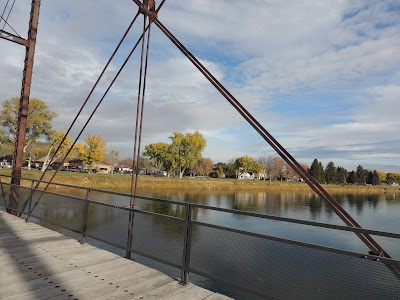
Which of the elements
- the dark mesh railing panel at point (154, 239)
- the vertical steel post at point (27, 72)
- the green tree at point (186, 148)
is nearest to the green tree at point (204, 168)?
the green tree at point (186, 148)

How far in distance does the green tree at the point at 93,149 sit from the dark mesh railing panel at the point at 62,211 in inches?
2238

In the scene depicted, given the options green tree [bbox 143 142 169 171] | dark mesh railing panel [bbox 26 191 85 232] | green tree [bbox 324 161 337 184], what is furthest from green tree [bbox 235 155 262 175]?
dark mesh railing panel [bbox 26 191 85 232]

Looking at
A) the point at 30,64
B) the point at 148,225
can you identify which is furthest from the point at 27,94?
the point at 148,225

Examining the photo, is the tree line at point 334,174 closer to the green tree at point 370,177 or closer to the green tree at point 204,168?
the green tree at point 370,177

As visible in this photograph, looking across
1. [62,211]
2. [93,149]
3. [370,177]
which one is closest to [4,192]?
[62,211]

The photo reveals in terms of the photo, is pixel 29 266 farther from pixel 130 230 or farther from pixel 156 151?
pixel 156 151

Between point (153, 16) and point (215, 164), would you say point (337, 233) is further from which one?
point (215, 164)

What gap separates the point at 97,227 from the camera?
5902 millimetres

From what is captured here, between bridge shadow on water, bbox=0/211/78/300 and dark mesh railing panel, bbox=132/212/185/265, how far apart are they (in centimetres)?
127

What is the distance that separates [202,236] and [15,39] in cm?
1010

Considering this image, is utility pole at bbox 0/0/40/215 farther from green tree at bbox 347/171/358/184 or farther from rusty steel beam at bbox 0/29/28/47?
green tree at bbox 347/171/358/184

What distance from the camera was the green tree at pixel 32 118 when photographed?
1662 inches

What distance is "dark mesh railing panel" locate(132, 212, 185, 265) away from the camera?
459 centimetres

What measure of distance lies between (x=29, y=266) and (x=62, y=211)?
3.45m
